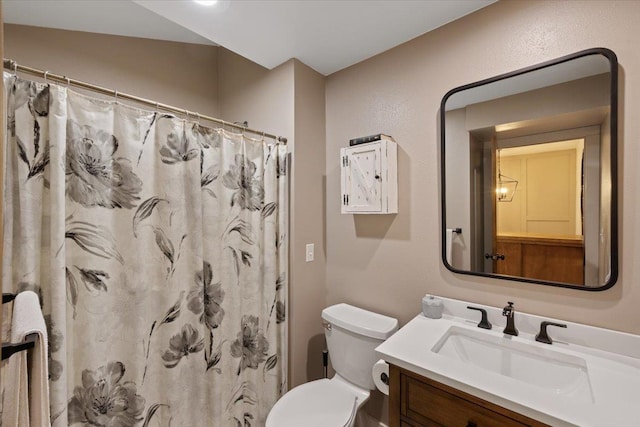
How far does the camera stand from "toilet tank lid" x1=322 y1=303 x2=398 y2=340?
62.5 inches

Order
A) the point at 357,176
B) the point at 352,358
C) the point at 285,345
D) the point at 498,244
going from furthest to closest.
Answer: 1. the point at 285,345
2. the point at 357,176
3. the point at 352,358
4. the point at 498,244

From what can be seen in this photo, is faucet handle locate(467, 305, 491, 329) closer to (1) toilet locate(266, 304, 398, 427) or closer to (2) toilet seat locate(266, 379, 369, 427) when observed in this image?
(1) toilet locate(266, 304, 398, 427)

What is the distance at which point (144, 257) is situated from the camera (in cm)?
135

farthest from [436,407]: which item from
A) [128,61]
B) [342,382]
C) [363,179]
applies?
[128,61]

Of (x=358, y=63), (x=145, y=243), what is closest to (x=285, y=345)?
(x=145, y=243)

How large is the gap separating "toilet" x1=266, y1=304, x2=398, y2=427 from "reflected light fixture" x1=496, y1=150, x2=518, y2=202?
0.86 metres

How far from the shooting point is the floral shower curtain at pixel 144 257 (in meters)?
1.10

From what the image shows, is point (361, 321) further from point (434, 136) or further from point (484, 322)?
point (434, 136)

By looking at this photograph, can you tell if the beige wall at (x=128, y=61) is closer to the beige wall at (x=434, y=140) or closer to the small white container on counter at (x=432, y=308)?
the beige wall at (x=434, y=140)

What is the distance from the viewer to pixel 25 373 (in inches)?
24.2

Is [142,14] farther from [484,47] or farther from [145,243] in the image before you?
[484,47]

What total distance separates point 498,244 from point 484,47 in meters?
0.97

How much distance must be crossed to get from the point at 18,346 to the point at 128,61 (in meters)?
→ 2.04

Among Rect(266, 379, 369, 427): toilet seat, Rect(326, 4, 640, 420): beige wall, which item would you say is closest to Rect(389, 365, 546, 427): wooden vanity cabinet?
Rect(266, 379, 369, 427): toilet seat
